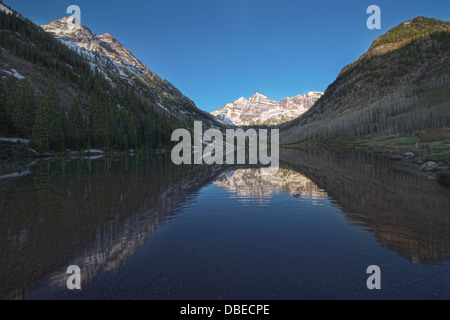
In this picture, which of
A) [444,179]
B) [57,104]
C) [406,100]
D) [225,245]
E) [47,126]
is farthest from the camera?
[406,100]

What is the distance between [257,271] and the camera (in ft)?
23.0

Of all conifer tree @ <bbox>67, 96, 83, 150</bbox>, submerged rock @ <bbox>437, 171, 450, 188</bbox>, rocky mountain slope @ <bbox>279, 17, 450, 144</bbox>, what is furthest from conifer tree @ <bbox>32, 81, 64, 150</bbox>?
rocky mountain slope @ <bbox>279, 17, 450, 144</bbox>

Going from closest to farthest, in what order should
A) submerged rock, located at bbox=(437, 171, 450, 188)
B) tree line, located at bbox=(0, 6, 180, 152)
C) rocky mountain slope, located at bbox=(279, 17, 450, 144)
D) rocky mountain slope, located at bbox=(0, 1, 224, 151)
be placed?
submerged rock, located at bbox=(437, 171, 450, 188) → tree line, located at bbox=(0, 6, 180, 152) → rocky mountain slope, located at bbox=(0, 1, 224, 151) → rocky mountain slope, located at bbox=(279, 17, 450, 144)

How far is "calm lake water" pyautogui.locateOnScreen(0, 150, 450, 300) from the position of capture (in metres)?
6.13

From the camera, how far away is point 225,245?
9.12 metres

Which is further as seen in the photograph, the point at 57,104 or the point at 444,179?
the point at 57,104

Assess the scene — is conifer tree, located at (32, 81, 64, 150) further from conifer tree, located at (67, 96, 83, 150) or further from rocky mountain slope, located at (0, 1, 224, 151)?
conifer tree, located at (67, 96, 83, 150)

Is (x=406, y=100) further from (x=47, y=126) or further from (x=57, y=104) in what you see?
(x=57, y=104)

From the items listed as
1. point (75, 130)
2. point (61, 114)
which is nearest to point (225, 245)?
point (75, 130)

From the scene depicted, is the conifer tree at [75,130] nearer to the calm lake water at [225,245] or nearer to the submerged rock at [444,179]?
the calm lake water at [225,245]

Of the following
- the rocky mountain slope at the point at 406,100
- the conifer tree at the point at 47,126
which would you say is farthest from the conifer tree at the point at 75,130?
the rocky mountain slope at the point at 406,100
